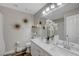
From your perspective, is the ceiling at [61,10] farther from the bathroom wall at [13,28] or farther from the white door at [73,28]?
the bathroom wall at [13,28]

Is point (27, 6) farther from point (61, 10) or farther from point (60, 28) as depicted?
point (60, 28)

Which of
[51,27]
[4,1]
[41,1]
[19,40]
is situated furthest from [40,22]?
[4,1]

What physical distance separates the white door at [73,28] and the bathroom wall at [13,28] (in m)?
0.68

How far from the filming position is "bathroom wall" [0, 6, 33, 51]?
1200mm

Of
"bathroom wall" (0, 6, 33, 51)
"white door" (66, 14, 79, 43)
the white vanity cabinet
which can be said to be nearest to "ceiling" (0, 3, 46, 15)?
"bathroom wall" (0, 6, 33, 51)

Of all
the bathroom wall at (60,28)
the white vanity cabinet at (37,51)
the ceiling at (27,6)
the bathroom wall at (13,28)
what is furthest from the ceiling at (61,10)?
the white vanity cabinet at (37,51)

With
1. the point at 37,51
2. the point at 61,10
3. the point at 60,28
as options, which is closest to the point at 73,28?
the point at 60,28

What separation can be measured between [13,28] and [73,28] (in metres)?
1.06

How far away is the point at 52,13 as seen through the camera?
1.33 metres

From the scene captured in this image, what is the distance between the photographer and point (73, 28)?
1.11 metres

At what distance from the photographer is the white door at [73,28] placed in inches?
42.0

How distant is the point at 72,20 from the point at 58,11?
0.31 m

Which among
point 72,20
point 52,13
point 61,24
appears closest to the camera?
point 72,20

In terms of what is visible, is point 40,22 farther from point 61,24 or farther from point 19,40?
point 19,40
